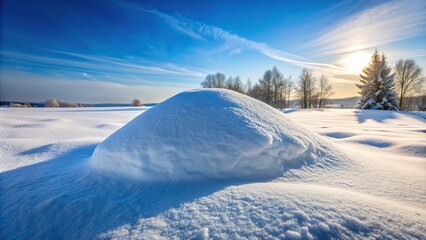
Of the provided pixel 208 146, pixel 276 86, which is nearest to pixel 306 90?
pixel 276 86

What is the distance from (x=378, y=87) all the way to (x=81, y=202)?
2892cm

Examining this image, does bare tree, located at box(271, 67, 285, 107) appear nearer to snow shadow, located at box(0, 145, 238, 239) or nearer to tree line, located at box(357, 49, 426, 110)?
tree line, located at box(357, 49, 426, 110)

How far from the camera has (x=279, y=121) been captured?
334 cm

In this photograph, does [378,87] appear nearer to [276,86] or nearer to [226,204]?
[276,86]

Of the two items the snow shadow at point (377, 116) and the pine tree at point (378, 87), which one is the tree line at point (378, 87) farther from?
the snow shadow at point (377, 116)

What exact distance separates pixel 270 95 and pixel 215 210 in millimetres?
38079

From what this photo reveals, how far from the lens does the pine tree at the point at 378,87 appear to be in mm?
20797

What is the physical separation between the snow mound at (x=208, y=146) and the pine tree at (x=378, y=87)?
25.1 meters

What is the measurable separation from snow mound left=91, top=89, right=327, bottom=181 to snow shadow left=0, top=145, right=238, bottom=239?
0.66ft

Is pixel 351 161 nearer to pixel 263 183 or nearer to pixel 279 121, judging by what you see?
pixel 279 121

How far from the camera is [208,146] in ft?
8.62

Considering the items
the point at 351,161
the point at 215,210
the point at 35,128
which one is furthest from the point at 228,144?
the point at 35,128

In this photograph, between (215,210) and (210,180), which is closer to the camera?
(215,210)

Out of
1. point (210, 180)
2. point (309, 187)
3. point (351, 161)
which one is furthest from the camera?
point (351, 161)
